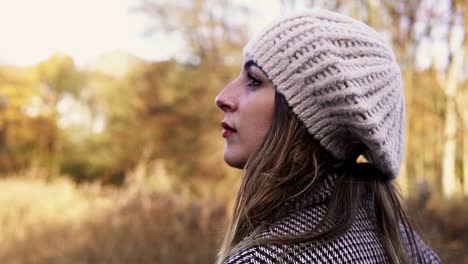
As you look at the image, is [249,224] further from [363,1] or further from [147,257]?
[363,1]

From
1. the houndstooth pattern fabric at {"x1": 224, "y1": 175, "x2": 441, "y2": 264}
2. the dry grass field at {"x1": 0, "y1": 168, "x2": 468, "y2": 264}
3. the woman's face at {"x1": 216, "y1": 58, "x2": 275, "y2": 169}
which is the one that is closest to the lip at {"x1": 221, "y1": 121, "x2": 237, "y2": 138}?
the woman's face at {"x1": 216, "y1": 58, "x2": 275, "y2": 169}

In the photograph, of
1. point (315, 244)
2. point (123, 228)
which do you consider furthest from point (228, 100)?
point (123, 228)

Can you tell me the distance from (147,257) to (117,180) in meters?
15.8

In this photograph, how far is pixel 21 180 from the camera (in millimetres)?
9828

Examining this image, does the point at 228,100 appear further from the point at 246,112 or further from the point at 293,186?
the point at 293,186

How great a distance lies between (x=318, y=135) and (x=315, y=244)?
1.15 ft

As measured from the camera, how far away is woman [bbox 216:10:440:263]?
149 cm

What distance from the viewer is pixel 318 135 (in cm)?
158

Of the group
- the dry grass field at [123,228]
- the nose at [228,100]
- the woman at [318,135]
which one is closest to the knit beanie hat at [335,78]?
the woman at [318,135]

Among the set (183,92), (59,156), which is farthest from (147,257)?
(59,156)

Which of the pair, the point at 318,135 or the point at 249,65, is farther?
the point at 249,65

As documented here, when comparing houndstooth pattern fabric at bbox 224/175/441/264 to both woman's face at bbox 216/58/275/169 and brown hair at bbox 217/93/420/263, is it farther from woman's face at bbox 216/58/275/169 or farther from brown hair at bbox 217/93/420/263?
woman's face at bbox 216/58/275/169

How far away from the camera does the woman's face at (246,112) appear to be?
1.61 m

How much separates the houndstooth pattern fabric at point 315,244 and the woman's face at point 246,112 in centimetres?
23
